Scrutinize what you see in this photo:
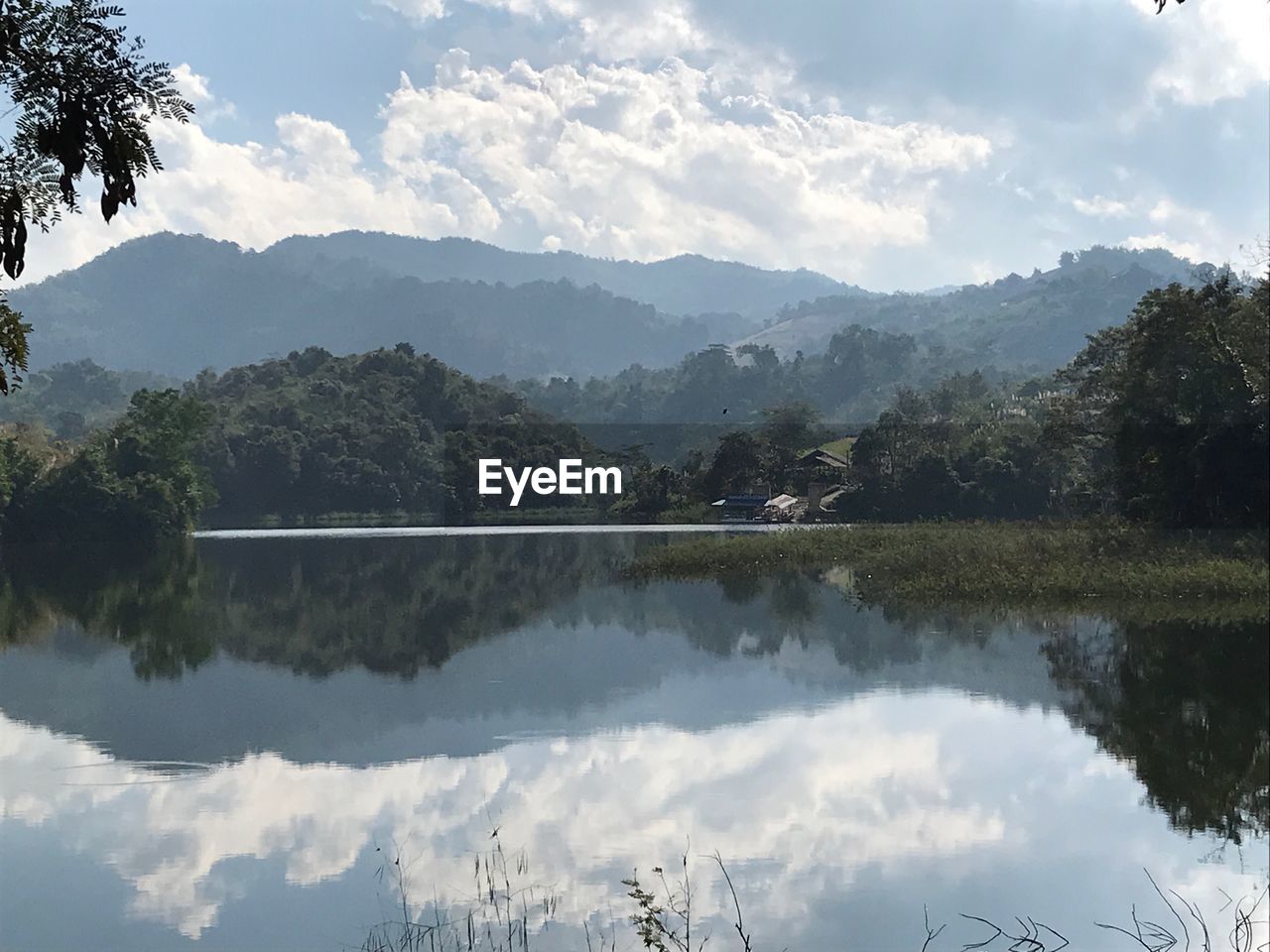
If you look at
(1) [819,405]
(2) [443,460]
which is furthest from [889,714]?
(1) [819,405]

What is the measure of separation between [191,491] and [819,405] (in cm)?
11174

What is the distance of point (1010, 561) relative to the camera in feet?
106

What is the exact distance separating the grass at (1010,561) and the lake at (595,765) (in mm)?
1751

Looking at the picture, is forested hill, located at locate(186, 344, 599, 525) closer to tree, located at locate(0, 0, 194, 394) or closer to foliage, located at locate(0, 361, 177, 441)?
foliage, located at locate(0, 361, 177, 441)

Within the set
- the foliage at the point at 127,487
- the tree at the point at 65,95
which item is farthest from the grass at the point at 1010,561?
the foliage at the point at 127,487

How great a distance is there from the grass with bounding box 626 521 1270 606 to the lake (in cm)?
175

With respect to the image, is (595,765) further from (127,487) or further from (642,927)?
(127,487)

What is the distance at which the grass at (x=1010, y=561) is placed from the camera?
27.0 meters

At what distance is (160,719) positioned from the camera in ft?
63.5

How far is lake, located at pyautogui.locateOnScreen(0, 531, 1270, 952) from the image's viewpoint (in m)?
10.5

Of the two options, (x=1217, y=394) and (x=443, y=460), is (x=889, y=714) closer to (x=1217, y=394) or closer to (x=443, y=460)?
(x=1217, y=394)

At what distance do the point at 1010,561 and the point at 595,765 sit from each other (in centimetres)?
1880

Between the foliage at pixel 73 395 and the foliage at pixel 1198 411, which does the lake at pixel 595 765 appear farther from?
the foliage at pixel 73 395

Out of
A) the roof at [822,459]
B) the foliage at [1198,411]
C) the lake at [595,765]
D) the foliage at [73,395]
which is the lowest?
the lake at [595,765]
